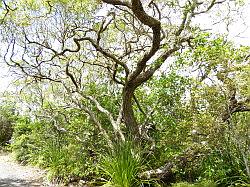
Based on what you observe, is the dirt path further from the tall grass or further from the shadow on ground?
the tall grass

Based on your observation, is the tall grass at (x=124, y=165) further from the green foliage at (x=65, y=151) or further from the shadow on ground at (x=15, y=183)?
the shadow on ground at (x=15, y=183)

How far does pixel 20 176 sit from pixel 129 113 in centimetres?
456

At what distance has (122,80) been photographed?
9625 millimetres

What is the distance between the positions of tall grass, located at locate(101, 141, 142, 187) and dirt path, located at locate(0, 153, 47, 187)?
3.06 meters

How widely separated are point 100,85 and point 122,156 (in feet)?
13.1

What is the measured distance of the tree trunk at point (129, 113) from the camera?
8.55 meters

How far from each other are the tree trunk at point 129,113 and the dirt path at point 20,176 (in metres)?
3.08

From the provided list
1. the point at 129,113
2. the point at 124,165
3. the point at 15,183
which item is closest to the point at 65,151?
the point at 15,183

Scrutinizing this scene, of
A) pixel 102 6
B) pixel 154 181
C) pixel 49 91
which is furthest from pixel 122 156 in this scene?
pixel 49 91

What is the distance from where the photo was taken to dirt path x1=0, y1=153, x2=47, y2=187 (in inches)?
371

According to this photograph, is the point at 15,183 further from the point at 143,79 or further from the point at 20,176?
the point at 143,79

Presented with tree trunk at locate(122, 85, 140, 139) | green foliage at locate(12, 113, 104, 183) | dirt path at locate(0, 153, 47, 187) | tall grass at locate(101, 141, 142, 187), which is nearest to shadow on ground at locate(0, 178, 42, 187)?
dirt path at locate(0, 153, 47, 187)

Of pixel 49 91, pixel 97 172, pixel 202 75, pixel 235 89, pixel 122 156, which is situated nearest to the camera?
pixel 235 89

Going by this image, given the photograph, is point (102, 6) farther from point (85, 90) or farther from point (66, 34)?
point (85, 90)
